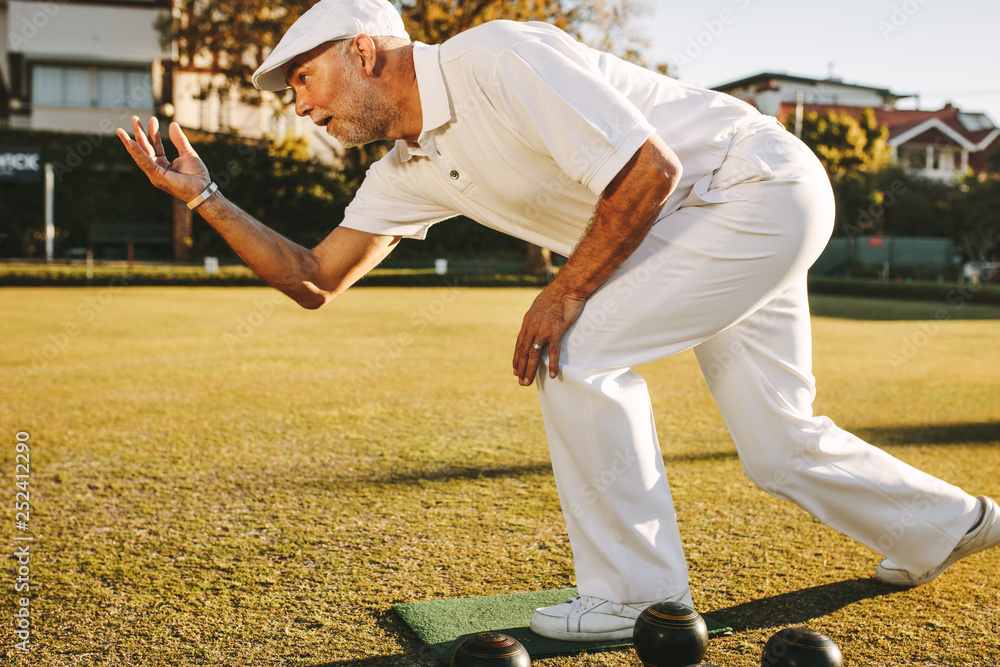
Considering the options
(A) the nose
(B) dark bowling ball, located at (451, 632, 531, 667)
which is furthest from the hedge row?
(B) dark bowling ball, located at (451, 632, 531, 667)

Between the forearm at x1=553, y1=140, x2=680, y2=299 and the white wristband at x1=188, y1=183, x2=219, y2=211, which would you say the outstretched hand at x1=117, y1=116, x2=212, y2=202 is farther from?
the forearm at x1=553, y1=140, x2=680, y2=299

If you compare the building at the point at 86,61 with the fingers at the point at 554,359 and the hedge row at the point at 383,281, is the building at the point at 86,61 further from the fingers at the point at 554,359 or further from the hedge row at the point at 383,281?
the fingers at the point at 554,359

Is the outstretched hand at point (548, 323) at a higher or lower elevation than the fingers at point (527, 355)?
higher

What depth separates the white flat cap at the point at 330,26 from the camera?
2.22 metres

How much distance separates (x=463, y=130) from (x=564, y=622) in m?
1.29

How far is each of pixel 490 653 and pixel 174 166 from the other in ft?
5.89

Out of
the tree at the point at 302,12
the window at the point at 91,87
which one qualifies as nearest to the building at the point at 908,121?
the tree at the point at 302,12

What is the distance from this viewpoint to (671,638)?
73.4 inches

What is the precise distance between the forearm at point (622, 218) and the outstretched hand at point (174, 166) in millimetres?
1173

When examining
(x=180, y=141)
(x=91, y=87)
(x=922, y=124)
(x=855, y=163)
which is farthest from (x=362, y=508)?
(x=922, y=124)

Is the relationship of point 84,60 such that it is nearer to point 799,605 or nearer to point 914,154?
point 799,605

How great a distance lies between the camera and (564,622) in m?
2.26

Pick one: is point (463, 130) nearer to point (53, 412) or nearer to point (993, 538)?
point (993, 538)

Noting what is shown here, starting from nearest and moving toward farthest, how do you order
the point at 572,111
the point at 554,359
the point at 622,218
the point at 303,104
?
the point at 572,111 → the point at 622,218 → the point at 554,359 → the point at 303,104
